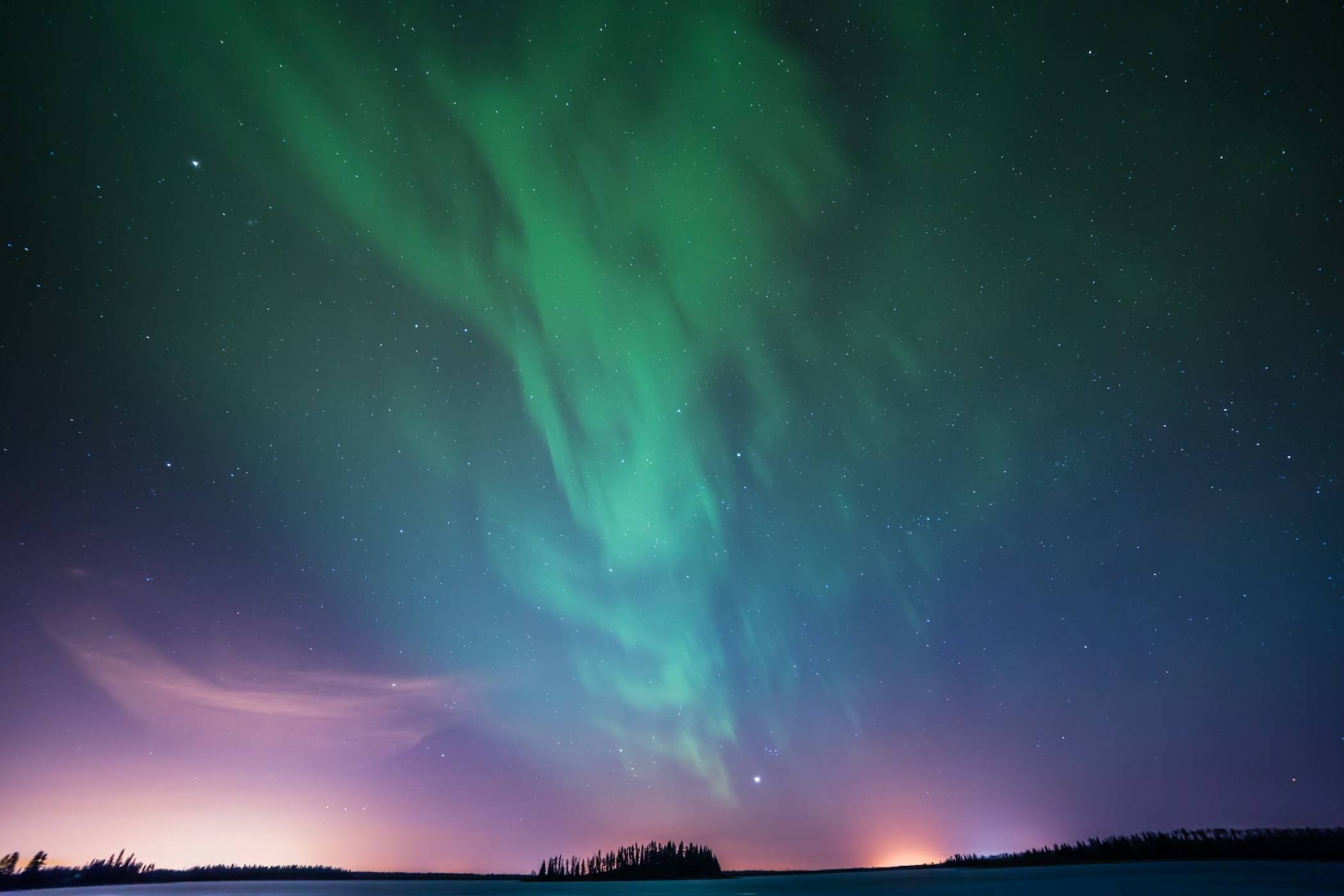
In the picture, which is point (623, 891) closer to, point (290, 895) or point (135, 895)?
point (290, 895)

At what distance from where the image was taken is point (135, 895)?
233 feet

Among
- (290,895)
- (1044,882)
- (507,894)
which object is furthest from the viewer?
(507,894)

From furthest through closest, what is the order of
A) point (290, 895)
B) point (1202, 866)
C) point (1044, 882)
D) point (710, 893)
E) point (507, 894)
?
point (507, 894), point (290, 895), point (1202, 866), point (710, 893), point (1044, 882)

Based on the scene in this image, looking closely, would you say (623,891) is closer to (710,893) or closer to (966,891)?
(710,893)

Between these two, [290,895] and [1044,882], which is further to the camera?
[290,895]

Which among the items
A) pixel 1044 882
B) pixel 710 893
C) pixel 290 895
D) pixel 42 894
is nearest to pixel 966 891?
pixel 1044 882

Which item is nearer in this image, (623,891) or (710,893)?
(710,893)

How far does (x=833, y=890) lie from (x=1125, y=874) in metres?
26.1

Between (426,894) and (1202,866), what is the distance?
305 ft

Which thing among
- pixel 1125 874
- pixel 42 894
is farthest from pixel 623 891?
pixel 42 894

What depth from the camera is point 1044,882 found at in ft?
179

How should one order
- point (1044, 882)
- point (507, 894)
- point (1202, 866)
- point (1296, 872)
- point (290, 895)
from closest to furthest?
point (1296, 872), point (1044, 882), point (1202, 866), point (290, 895), point (507, 894)

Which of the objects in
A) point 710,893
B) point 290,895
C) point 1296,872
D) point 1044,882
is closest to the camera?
point 1296,872

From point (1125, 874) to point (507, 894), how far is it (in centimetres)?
7141
